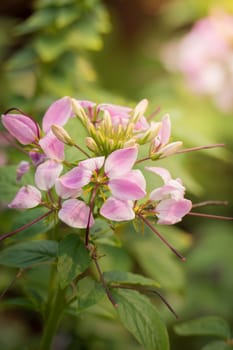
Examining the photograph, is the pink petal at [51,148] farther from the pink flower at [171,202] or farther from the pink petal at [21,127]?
the pink flower at [171,202]

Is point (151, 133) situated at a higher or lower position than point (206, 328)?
higher

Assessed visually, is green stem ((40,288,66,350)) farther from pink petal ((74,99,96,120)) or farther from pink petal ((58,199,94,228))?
pink petal ((74,99,96,120))

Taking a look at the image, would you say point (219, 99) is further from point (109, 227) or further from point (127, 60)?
point (109, 227)

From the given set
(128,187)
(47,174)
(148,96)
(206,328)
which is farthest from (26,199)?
(148,96)

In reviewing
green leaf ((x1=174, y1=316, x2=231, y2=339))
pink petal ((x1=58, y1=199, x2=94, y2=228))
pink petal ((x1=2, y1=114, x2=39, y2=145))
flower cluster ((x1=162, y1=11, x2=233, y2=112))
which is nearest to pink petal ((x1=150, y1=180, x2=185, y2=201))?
pink petal ((x1=58, y1=199, x2=94, y2=228))

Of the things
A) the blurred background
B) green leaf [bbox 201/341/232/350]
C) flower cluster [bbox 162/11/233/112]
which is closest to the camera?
green leaf [bbox 201/341/232/350]

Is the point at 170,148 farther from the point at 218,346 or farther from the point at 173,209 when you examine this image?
the point at 218,346

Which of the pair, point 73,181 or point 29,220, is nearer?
point 73,181
